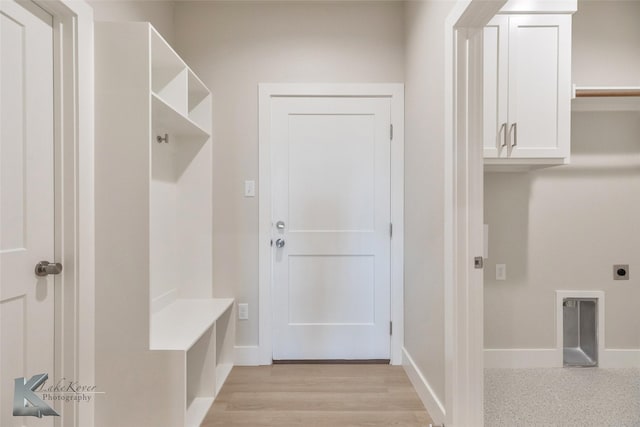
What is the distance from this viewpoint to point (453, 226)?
1571 mm

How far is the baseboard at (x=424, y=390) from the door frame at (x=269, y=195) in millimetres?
170

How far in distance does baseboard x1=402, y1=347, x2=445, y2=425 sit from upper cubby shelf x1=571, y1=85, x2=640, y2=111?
1991mm

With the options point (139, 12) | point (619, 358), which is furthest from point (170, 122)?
point (619, 358)

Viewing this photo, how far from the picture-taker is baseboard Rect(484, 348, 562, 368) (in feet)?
8.03

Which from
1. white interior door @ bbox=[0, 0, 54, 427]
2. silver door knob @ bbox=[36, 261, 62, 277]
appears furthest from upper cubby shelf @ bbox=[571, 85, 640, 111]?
silver door knob @ bbox=[36, 261, 62, 277]

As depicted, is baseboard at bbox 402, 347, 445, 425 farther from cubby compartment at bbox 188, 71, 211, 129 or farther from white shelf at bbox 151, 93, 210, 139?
cubby compartment at bbox 188, 71, 211, 129

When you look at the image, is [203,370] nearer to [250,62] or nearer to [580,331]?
[250,62]

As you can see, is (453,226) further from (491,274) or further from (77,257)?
(77,257)

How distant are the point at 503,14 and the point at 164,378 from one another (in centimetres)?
260

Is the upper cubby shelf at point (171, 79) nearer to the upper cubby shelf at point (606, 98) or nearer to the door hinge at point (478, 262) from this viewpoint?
the door hinge at point (478, 262)

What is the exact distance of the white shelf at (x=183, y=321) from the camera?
1.68 metres

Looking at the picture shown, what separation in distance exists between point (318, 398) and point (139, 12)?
255cm

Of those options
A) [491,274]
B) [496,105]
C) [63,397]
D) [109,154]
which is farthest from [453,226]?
[63,397]

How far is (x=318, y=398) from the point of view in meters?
2.08
